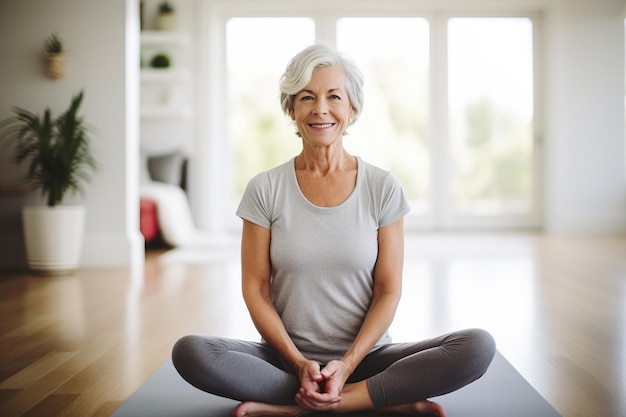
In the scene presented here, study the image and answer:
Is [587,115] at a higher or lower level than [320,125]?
higher

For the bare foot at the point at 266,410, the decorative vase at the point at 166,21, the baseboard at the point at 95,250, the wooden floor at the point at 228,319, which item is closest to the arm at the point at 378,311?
the bare foot at the point at 266,410

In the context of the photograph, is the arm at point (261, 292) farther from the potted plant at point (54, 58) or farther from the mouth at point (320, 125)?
the potted plant at point (54, 58)

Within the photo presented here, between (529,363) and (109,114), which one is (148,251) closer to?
(109,114)

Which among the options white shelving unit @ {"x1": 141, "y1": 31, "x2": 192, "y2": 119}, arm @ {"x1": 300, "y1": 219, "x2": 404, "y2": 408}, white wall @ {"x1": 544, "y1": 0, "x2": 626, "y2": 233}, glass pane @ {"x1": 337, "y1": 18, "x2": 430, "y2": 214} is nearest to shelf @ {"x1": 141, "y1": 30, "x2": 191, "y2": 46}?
white shelving unit @ {"x1": 141, "y1": 31, "x2": 192, "y2": 119}

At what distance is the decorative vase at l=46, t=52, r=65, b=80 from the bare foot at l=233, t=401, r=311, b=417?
3589 mm

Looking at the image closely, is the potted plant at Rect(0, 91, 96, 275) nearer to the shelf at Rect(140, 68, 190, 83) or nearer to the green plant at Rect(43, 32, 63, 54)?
the green plant at Rect(43, 32, 63, 54)

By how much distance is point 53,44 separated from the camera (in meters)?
4.55

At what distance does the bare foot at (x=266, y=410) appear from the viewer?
1.63 meters

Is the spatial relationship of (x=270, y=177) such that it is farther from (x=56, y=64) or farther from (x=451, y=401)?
(x=56, y=64)

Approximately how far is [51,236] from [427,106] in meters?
4.50

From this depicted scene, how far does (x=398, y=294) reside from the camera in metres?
1.75

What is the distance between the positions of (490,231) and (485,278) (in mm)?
3270

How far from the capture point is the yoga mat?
1.71 metres

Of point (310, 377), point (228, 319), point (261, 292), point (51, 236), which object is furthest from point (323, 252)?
point (51, 236)
